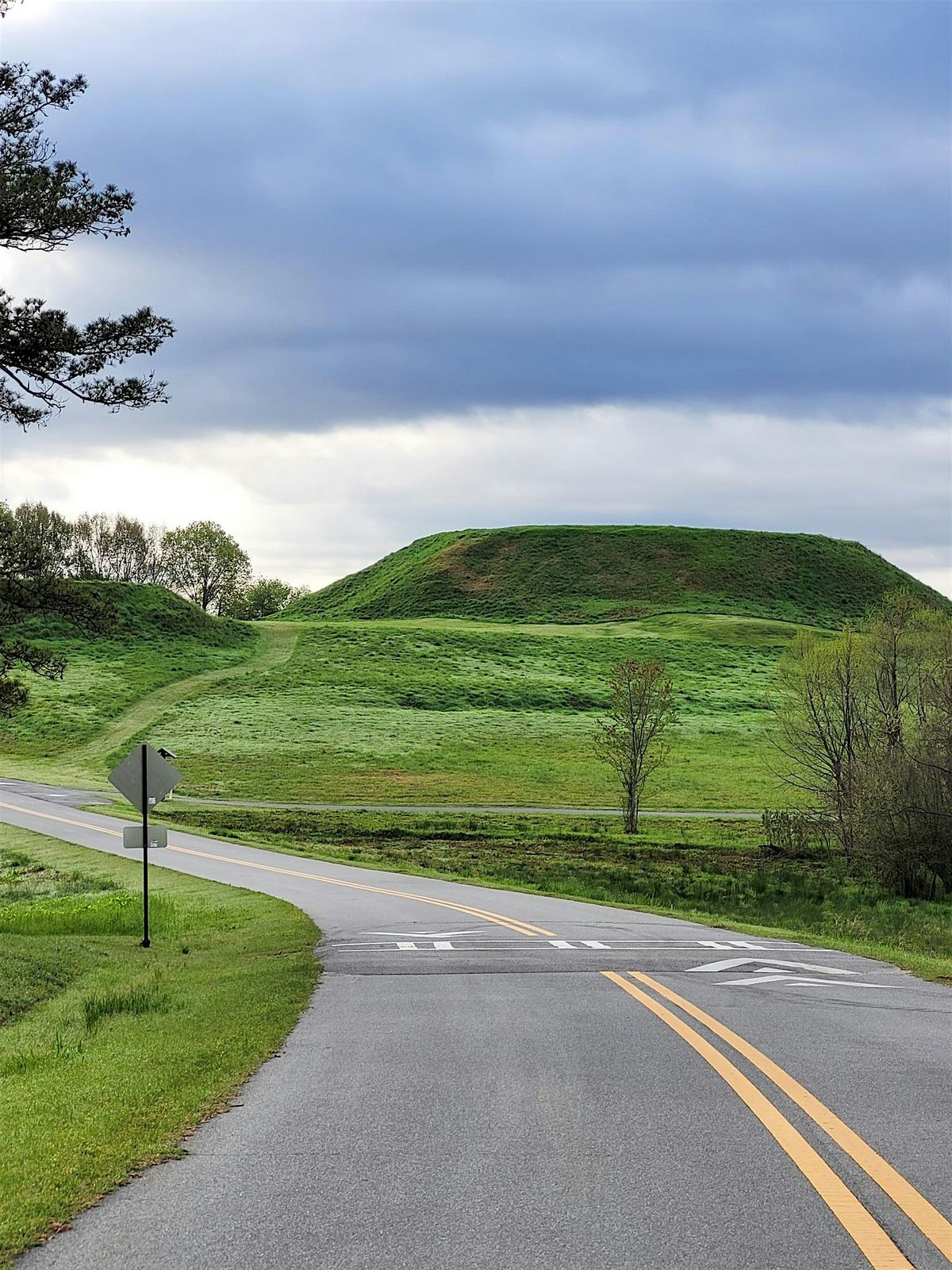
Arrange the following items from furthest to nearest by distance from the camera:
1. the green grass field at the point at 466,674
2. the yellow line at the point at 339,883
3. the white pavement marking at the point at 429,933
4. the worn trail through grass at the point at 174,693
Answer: the worn trail through grass at the point at 174,693 → the green grass field at the point at 466,674 → the yellow line at the point at 339,883 → the white pavement marking at the point at 429,933

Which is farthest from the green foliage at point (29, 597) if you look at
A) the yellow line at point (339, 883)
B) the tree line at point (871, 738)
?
the tree line at point (871, 738)

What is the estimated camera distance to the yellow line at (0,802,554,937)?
19.9 m

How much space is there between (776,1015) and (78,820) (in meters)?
36.5

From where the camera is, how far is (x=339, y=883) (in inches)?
1128

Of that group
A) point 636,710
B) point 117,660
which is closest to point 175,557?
point 117,660

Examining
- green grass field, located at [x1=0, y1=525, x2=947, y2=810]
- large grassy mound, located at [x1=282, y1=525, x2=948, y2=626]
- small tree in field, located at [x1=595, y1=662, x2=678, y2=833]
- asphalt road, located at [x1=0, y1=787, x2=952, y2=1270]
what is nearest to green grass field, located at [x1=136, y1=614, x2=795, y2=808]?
green grass field, located at [x1=0, y1=525, x2=947, y2=810]

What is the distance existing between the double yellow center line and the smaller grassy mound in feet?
194

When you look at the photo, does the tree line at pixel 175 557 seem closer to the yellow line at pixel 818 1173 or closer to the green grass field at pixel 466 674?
the green grass field at pixel 466 674

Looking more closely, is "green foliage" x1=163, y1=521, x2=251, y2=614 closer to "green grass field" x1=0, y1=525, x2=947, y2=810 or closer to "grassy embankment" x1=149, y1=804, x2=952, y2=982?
"green grass field" x1=0, y1=525, x2=947, y2=810

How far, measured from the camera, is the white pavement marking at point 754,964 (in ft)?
46.9

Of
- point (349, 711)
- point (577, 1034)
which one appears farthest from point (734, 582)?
point (577, 1034)

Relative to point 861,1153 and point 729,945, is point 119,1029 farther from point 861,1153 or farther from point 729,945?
point 729,945

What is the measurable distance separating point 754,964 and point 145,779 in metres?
9.18

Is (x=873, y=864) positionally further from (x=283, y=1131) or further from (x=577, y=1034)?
(x=283, y=1131)
